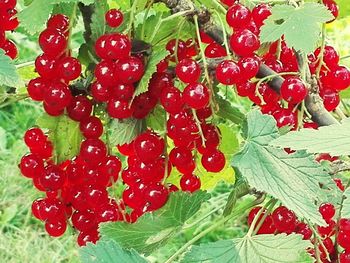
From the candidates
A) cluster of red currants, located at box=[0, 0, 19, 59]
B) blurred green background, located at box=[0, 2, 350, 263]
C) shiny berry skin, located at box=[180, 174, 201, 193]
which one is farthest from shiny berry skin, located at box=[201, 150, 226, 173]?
blurred green background, located at box=[0, 2, 350, 263]

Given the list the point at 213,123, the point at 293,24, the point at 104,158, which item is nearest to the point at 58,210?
the point at 104,158

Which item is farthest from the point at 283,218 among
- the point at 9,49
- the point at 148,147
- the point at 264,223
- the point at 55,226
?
the point at 9,49

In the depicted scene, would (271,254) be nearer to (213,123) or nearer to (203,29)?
(213,123)

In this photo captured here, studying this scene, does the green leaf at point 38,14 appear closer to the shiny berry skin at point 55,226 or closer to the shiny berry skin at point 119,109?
the shiny berry skin at point 119,109

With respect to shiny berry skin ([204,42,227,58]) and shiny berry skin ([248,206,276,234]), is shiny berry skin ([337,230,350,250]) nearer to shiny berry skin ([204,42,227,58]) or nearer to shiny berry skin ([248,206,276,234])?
shiny berry skin ([248,206,276,234])

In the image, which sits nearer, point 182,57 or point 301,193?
point 301,193
